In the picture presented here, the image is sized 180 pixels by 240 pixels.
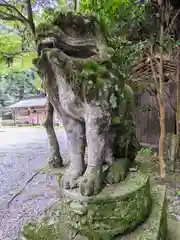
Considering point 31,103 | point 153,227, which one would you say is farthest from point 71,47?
point 31,103

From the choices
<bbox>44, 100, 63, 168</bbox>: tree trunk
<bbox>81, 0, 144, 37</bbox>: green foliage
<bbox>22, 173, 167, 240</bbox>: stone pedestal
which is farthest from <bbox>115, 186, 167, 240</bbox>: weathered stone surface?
<bbox>81, 0, 144, 37</bbox>: green foliage

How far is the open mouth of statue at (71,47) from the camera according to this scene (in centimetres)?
98

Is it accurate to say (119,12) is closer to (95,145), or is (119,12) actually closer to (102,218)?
(95,145)

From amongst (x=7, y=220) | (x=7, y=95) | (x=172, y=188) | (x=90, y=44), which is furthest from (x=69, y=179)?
(x=7, y=95)

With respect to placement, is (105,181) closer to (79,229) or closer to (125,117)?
(79,229)

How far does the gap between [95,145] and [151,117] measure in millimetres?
3908

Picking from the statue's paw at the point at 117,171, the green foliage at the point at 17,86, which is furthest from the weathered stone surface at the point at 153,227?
the green foliage at the point at 17,86

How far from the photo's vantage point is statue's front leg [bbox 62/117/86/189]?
1.19 metres

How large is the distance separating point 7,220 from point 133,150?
1544mm

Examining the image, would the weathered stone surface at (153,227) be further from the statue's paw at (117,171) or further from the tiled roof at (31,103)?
the tiled roof at (31,103)

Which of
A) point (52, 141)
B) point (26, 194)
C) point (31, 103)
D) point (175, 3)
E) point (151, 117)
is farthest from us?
point (31, 103)

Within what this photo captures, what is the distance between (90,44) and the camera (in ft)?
3.43

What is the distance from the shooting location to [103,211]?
3.44 ft

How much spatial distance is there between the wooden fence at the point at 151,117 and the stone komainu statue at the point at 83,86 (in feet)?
10.8
